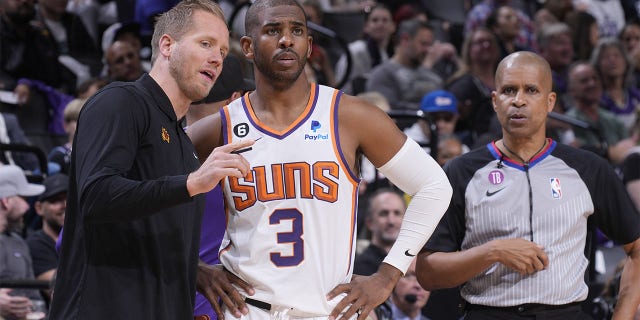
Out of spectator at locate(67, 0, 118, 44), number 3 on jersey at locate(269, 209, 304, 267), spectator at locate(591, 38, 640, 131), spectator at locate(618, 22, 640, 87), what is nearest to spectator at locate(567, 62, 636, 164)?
spectator at locate(591, 38, 640, 131)

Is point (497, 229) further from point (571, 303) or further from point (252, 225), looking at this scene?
point (252, 225)

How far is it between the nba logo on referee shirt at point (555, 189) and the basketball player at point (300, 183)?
77cm

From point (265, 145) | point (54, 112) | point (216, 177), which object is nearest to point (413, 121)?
point (54, 112)

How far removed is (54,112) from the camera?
8.72 m

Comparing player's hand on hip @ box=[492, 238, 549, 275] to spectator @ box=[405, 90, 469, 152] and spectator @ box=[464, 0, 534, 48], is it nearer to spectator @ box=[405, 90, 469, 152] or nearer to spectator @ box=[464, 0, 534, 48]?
spectator @ box=[405, 90, 469, 152]

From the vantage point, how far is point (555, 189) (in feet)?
14.1

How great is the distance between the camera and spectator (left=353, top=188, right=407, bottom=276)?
6.63 m

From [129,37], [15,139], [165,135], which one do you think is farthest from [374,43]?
[165,135]

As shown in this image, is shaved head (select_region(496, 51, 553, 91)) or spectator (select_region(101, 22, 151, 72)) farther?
spectator (select_region(101, 22, 151, 72))

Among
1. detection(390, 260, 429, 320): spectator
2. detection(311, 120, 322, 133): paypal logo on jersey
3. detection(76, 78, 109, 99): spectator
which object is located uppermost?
detection(311, 120, 322, 133): paypal logo on jersey

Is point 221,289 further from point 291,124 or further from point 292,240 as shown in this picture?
point 291,124

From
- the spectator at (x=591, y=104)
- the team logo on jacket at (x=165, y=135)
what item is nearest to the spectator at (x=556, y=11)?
the spectator at (x=591, y=104)

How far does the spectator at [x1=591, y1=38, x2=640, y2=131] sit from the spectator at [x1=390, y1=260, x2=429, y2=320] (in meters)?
4.97

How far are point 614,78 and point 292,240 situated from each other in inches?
314
